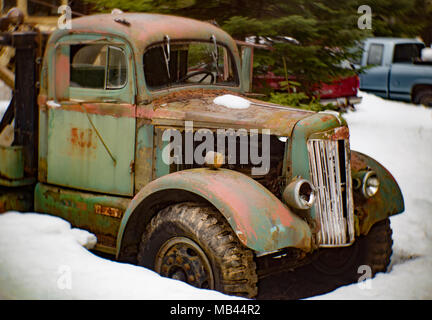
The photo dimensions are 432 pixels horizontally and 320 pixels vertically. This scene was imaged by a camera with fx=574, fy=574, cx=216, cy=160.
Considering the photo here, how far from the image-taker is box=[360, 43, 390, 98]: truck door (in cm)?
1292

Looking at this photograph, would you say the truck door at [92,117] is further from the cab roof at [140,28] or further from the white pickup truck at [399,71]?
the white pickup truck at [399,71]

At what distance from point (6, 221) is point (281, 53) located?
3.72 metres

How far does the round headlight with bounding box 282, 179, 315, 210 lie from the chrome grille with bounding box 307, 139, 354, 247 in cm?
9

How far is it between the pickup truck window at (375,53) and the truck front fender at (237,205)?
10255 millimetres

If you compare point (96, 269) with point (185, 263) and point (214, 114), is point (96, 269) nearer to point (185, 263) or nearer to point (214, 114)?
point (185, 263)

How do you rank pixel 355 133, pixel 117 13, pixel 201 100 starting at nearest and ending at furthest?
pixel 201 100 < pixel 117 13 < pixel 355 133

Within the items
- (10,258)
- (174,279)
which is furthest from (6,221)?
(174,279)

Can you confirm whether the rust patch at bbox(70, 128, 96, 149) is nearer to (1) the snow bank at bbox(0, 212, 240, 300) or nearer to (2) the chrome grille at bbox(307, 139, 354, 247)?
(1) the snow bank at bbox(0, 212, 240, 300)

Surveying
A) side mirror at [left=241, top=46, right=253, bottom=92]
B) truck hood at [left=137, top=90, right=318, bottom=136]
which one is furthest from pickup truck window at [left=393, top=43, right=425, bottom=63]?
truck hood at [left=137, top=90, right=318, bottom=136]

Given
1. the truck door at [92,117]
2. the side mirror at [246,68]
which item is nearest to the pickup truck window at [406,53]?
the side mirror at [246,68]

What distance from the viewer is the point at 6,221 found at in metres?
4.42

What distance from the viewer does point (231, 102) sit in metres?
4.09

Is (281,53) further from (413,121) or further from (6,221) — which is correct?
(413,121)

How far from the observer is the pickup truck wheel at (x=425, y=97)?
1266 cm
